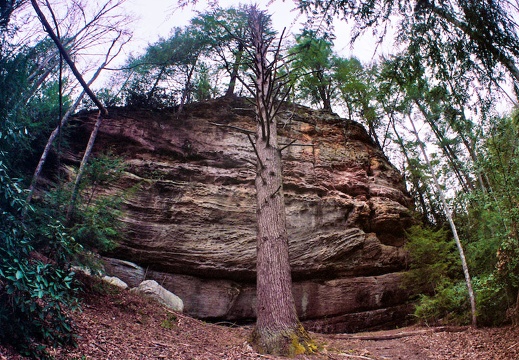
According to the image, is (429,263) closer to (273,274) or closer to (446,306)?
(446,306)

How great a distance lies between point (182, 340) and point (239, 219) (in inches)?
231

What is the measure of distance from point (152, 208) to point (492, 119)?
9043 mm

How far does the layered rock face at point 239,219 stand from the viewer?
9328 millimetres

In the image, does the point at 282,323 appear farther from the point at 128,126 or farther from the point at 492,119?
the point at 128,126

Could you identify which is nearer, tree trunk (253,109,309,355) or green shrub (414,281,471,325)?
tree trunk (253,109,309,355)

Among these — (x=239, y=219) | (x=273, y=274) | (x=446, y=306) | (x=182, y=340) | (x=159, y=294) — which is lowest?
(x=446, y=306)

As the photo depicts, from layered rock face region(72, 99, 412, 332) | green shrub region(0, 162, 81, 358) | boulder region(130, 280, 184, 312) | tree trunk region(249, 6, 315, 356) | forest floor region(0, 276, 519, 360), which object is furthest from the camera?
layered rock face region(72, 99, 412, 332)

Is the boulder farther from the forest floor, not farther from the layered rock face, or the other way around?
the layered rock face

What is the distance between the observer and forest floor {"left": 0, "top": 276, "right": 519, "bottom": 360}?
3.35 meters

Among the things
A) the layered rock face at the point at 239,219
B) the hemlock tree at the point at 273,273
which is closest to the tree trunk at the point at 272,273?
the hemlock tree at the point at 273,273

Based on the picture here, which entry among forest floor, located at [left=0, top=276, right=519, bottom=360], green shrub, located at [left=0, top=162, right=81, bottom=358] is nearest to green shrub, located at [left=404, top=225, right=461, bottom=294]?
forest floor, located at [left=0, top=276, right=519, bottom=360]

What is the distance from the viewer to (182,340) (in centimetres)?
459

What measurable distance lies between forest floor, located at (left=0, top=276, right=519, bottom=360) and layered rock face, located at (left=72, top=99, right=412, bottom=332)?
2.76 meters

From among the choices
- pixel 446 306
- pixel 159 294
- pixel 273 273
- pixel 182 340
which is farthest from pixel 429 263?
pixel 182 340
